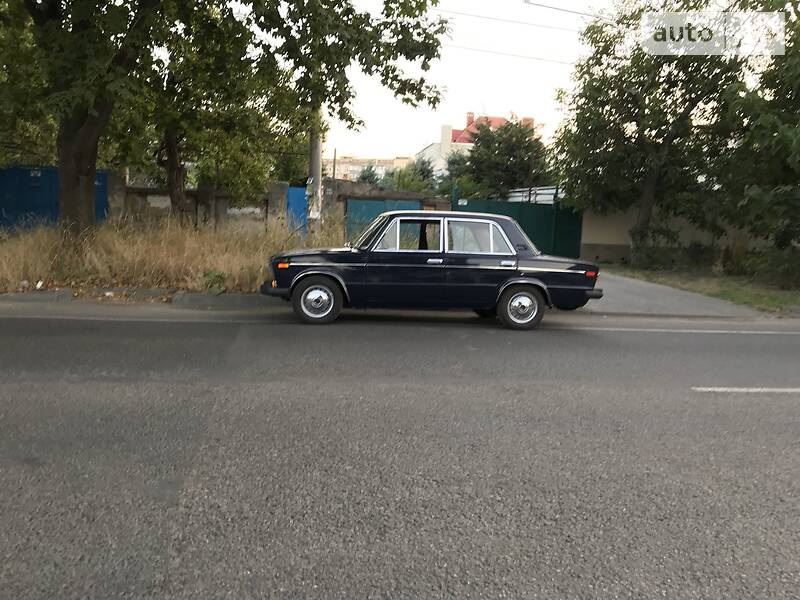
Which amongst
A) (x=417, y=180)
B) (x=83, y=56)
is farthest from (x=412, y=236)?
(x=417, y=180)

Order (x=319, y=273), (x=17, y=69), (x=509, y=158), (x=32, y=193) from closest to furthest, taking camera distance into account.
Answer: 1. (x=319, y=273)
2. (x=17, y=69)
3. (x=32, y=193)
4. (x=509, y=158)

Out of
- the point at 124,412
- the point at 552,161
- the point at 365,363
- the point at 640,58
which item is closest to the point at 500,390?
the point at 365,363

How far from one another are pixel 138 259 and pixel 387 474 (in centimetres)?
878

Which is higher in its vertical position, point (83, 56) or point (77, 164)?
point (83, 56)

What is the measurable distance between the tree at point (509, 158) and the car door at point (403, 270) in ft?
79.3

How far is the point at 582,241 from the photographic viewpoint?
22719 mm

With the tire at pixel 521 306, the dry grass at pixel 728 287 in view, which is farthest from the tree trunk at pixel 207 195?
the tire at pixel 521 306

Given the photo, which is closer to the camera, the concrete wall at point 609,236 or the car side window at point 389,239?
the car side window at point 389,239

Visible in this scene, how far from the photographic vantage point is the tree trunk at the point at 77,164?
38.9 feet

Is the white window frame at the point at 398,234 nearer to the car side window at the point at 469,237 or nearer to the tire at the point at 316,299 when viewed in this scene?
the car side window at the point at 469,237

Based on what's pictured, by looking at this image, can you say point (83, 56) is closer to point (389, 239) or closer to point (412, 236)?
point (389, 239)

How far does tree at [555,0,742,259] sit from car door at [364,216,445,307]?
11576mm

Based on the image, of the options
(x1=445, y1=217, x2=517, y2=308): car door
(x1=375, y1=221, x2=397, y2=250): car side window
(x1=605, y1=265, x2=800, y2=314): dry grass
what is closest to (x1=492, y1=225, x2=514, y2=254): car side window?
(x1=445, y1=217, x2=517, y2=308): car door

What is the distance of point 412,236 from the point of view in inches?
364
